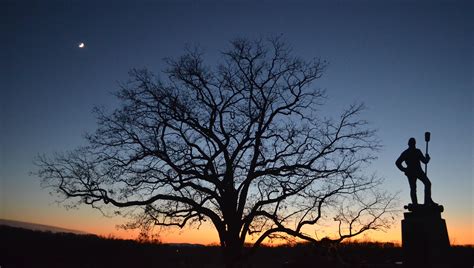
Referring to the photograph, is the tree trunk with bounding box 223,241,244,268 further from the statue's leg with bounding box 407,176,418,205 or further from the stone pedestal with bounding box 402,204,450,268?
the statue's leg with bounding box 407,176,418,205

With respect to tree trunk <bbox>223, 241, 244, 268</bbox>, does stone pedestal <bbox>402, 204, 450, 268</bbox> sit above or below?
above

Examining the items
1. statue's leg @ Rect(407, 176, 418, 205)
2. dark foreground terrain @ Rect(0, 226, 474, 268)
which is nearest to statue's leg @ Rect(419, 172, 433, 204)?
statue's leg @ Rect(407, 176, 418, 205)

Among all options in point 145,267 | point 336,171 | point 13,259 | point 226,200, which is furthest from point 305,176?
point 145,267

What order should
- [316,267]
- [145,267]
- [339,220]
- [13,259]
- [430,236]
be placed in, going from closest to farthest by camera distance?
[430,236] < [339,220] < [316,267] < [13,259] < [145,267]

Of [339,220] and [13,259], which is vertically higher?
[339,220]

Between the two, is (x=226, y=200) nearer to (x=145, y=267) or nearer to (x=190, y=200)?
(x=190, y=200)

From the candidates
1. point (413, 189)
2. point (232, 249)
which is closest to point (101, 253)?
point (232, 249)

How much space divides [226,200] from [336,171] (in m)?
5.08

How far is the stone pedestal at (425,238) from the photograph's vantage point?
13.6 metres

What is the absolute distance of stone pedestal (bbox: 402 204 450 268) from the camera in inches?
535

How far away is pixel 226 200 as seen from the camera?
767 inches

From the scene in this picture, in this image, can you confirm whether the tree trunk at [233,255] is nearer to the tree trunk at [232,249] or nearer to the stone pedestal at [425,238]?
the tree trunk at [232,249]

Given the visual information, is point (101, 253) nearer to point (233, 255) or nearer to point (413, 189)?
point (233, 255)

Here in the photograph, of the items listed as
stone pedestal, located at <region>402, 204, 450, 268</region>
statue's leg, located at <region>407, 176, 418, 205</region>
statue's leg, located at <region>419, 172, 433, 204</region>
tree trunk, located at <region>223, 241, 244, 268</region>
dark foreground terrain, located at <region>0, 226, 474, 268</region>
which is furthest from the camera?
dark foreground terrain, located at <region>0, 226, 474, 268</region>
